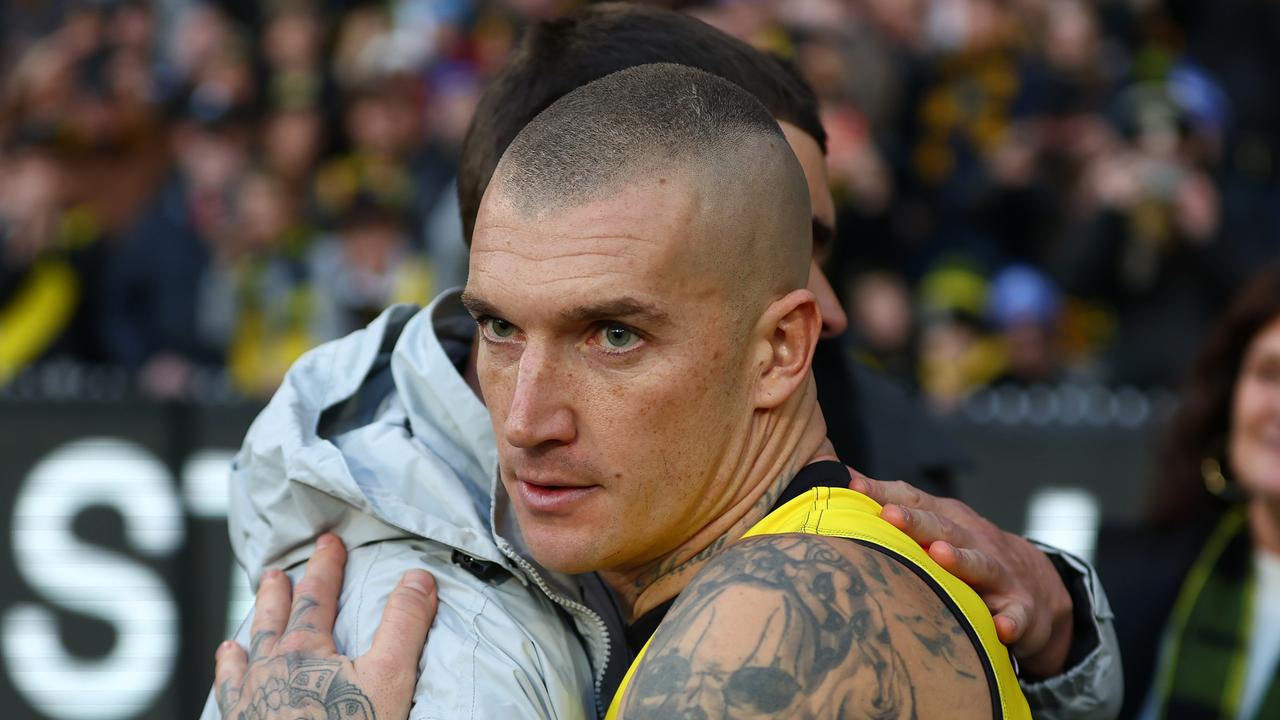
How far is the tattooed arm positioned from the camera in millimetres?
1888

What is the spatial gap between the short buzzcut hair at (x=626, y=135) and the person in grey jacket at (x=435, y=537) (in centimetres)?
40

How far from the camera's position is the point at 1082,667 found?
106 inches

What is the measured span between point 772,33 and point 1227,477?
3.47 metres

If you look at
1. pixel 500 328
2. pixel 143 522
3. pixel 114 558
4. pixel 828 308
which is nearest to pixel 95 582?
pixel 114 558

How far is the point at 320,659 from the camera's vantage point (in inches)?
88.0

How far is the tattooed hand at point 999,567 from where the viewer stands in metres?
2.27

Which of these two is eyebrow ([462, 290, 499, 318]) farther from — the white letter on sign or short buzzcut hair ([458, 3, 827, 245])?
the white letter on sign

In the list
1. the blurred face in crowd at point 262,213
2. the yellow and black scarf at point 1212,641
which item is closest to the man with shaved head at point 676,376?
the yellow and black scarf at point 1212,641

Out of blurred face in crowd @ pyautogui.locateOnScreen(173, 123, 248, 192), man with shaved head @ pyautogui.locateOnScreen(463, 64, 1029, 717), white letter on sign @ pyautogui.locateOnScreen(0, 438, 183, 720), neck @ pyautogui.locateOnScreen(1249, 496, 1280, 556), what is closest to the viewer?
man with shaved head @ pyautogui.locateOnScreen(463, 64, 1029, 717)

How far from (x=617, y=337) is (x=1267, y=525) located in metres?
3.12

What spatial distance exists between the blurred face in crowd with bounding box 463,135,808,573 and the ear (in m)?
0.02

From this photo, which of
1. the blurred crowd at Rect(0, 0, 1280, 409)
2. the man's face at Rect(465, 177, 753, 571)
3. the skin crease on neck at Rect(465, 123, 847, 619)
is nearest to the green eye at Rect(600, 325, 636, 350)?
the man's face at Rect(465, 177, 753, 571)

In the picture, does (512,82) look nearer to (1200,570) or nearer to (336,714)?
(336,714)

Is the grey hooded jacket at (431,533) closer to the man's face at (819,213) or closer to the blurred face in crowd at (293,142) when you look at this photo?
the man's face at (819,213)
